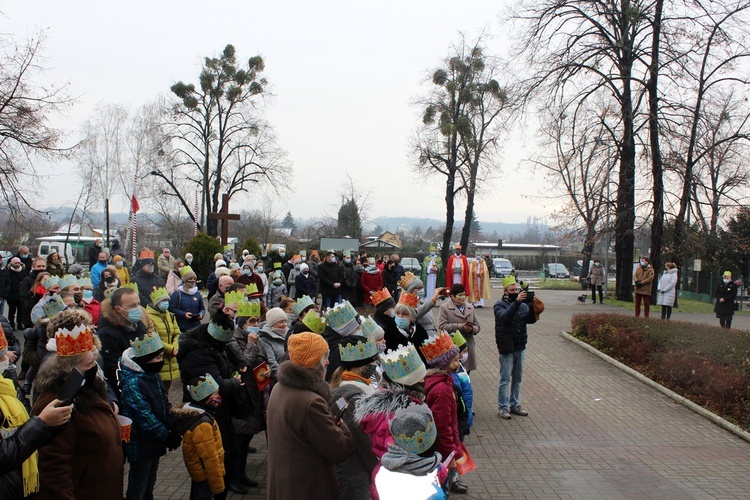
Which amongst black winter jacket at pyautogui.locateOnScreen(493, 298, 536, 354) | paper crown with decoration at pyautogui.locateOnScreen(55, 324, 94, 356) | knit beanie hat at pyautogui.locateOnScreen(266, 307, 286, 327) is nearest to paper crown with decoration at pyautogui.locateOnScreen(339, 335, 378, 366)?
paper crown with decoration at pyautogui.locateOnScreen(55, 324, 94, 356)

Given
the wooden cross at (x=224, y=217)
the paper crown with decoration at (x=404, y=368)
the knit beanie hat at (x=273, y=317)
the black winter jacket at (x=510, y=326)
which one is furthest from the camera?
the wooden cross at (x=224, y=217)

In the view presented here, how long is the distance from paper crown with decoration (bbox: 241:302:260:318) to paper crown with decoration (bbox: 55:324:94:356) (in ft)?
7.96

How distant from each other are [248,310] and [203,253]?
1685cm

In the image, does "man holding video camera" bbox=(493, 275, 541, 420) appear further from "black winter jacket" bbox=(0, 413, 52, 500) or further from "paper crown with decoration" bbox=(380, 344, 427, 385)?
"black winter jacket" bbox=(0, 413, 52, 500)

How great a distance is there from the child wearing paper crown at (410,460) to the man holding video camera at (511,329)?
5.28 meters

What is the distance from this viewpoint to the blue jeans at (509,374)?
8391mm

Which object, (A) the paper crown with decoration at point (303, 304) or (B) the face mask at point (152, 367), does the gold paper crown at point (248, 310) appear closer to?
(A) the paper crown with decoration at point (303, 304)

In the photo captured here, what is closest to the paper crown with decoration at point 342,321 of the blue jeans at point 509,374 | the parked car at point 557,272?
the blue jeans at point 509,374

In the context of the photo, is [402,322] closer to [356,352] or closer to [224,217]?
[356,352]

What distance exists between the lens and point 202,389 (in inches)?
183

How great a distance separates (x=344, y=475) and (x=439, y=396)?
33.3 inches

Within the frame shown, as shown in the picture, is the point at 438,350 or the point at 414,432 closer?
the point at 414,432

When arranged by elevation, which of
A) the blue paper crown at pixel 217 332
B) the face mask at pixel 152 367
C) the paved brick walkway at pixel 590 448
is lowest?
the paved brick walkway at pixel 590 448

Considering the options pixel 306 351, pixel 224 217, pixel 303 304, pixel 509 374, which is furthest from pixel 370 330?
pixel 224 217
